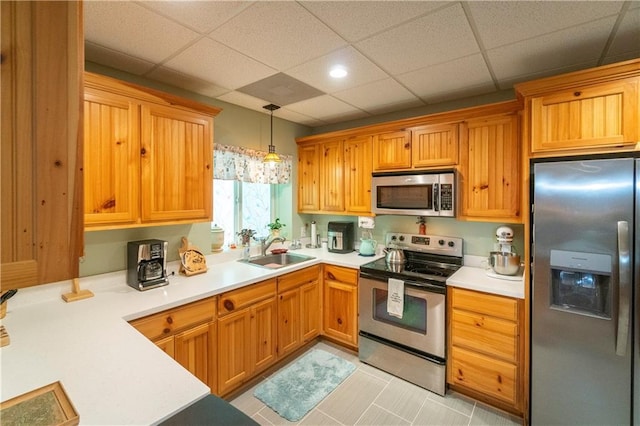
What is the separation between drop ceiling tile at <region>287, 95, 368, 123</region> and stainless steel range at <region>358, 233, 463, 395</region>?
1567mm

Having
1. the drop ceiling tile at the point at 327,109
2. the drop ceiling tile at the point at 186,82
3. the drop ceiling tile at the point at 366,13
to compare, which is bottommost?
the drop ceiling tile at the point at 366,13

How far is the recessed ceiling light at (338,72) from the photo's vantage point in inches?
81.6

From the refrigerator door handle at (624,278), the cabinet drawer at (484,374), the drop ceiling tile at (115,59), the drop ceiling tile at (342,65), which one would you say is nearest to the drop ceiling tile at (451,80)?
the drop ceiling tile at (342,65)

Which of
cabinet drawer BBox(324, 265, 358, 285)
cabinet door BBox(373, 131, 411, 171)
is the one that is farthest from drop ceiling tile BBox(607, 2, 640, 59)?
cabinet drawer BBox(324, 265, 358, 285)

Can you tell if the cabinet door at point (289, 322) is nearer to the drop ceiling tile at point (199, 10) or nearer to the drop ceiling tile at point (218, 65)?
the drop ceiling tile at point (218, 65)

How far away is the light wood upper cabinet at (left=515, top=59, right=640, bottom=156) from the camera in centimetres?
163

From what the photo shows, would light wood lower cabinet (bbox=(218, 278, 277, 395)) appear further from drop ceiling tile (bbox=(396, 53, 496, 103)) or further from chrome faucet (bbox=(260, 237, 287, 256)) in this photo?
drop ceiling tile (bbox=(396, 53, 496, 103))

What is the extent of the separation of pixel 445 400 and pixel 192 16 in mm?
3024

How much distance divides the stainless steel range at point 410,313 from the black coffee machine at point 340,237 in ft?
1.75

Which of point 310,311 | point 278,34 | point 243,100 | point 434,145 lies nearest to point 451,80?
point 434,145

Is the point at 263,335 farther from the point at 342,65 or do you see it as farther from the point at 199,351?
the point at 342,65

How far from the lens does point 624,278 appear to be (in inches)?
62.6

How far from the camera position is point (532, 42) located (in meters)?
1.73

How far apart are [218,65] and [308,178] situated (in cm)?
176
